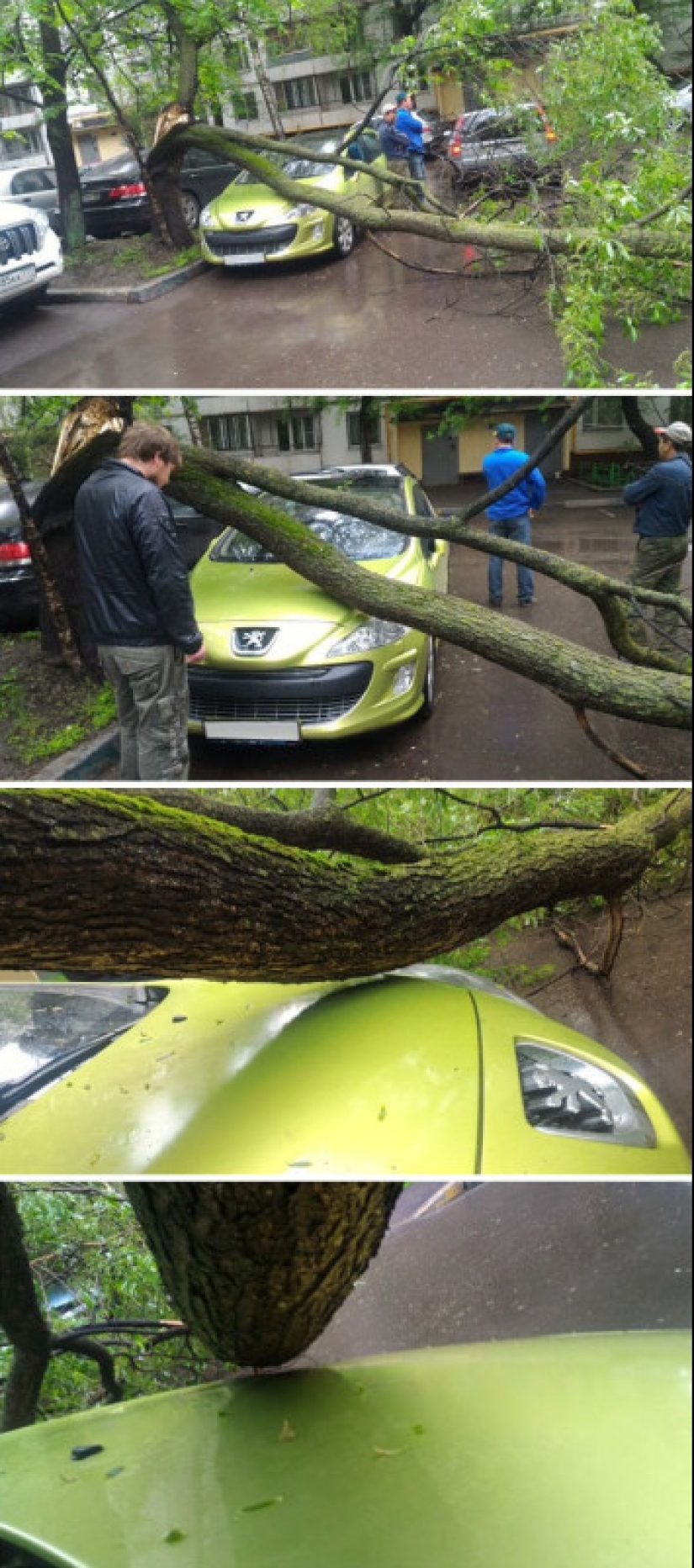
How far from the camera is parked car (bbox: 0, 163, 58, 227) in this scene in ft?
4.45

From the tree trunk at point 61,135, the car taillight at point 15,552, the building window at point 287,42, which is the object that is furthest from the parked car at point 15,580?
the building window at point 287,42

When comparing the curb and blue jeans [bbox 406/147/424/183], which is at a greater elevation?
blue jeans [bbox 406/147/424/183]

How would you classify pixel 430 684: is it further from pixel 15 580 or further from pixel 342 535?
pixel 15 580

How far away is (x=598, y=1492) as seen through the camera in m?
1.93

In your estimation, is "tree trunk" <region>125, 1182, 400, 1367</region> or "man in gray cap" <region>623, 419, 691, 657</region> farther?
"tree trunk" <region>125, 1182, 400, 1367</region>

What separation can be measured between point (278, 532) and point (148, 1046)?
80 cm

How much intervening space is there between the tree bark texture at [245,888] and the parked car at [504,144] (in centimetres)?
74

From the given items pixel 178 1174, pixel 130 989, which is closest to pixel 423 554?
pixel 130 989

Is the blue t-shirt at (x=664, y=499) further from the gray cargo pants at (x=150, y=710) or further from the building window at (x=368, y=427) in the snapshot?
the gray cargo pants at (x=150, y=710)

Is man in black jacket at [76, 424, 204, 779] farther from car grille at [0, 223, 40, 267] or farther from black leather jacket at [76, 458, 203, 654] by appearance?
car grille at [0, 223, 40, 267]

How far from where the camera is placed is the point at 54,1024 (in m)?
1.85

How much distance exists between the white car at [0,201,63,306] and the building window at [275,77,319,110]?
300 mm

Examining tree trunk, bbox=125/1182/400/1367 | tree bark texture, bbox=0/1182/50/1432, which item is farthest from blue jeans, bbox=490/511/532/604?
tree bark texture, bbox=0/1182/50/1432

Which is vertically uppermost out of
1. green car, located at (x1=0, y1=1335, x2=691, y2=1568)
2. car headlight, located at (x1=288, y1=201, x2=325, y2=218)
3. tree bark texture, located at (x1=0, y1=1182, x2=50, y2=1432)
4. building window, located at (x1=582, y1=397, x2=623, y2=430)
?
car headlight, located at (x1=288, y1=201, x2=325, y2=218)
